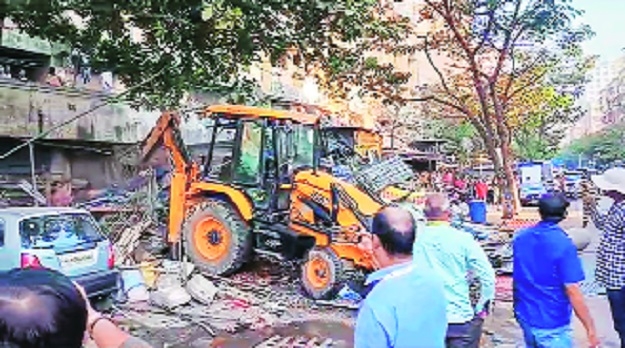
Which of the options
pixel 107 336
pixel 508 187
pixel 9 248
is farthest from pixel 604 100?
pixel 107 336

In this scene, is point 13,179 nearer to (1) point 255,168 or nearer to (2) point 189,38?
(1) point 255,168

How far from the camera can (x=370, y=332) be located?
9.98 ft

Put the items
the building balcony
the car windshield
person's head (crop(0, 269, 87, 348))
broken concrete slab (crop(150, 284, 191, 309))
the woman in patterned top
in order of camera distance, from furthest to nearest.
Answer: the building balcony → broken concrete slab (crop(150, 284, 191, 309)) → the car windshield → the woman in patterned top → person's head (crop(0, 269, 87, 348))

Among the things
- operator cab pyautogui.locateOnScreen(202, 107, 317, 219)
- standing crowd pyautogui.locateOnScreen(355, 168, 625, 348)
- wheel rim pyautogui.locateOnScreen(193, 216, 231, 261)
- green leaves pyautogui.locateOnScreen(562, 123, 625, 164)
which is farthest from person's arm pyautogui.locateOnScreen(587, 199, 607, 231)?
green leaves pyautogui.locateOnScreen(562, 123, 625, 164)

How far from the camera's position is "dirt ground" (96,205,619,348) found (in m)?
9.05

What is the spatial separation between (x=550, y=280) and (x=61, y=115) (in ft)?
57.2

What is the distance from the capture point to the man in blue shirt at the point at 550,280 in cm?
461

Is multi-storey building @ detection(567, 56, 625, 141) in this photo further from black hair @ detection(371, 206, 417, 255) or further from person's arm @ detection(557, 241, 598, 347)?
black hair @ detection(371, 206, 417, 255)

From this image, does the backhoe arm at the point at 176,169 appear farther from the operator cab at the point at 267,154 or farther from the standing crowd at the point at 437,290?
the standing crowd at the point at 437,290

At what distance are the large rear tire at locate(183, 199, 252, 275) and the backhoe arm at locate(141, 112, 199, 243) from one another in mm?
351

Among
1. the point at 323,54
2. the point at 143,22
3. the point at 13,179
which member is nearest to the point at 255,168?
the point at 323,54

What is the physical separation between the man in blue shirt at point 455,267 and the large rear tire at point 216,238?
25.4 feet

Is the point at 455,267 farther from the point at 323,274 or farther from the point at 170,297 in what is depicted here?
the point at 323,274

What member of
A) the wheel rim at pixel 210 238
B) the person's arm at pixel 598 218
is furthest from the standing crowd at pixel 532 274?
the wheel rim at pixel 210 238
